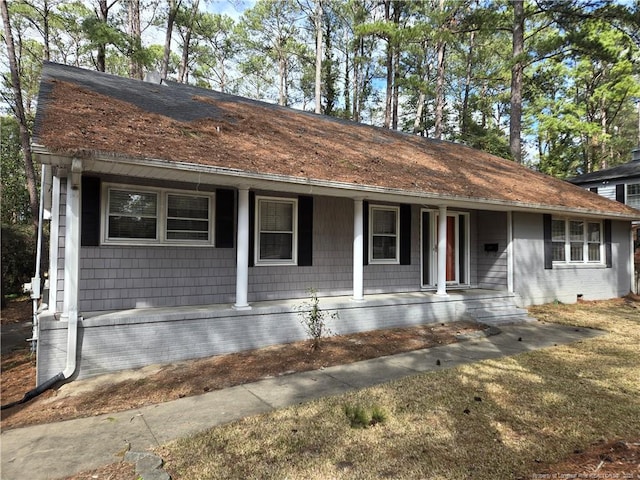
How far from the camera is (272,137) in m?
7.79

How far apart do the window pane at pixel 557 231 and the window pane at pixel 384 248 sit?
16.9 ft

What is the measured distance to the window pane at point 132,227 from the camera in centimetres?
605

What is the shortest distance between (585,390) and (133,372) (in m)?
5.61

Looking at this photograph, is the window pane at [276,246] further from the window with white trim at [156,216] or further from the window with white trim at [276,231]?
the window with white trim at [156,216]

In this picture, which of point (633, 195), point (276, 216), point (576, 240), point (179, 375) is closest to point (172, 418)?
point (179, 375)

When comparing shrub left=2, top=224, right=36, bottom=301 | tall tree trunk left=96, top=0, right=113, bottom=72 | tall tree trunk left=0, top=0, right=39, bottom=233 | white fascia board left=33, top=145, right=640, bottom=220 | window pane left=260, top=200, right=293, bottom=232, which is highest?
tall tree trunk left=96, top=0, right=113, bottom=72

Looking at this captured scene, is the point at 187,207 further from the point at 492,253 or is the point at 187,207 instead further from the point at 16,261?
the point at 16,261

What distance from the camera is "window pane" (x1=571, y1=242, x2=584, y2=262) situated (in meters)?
11.4

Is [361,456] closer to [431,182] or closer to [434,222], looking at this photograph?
[431,182]

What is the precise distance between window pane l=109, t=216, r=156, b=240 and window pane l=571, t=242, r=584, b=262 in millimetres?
11390

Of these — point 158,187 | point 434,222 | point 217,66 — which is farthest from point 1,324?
point 217,66

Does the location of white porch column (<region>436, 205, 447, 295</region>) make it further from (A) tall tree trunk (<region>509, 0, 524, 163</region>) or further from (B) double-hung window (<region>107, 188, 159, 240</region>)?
(A) tall tree trunk (<region>509, 0, 524, 163</region>)

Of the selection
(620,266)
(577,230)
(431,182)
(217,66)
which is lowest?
(620,266)

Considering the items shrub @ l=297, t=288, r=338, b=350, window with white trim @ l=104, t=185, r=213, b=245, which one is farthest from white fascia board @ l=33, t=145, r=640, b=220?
shrub @ l=297, t=288, r=338, b=350
